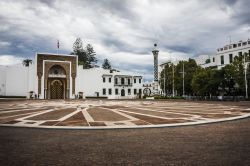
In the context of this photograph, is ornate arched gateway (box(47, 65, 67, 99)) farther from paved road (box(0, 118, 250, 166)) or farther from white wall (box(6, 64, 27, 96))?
paved road (box(0, 118, 250, 166))

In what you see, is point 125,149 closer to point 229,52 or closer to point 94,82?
point 229,52

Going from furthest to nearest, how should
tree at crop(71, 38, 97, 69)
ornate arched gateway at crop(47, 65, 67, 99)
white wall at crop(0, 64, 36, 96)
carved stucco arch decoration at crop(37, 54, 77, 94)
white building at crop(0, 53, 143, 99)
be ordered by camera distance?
tree at crop(71, 38, 97, 69)
ornate arched gateway at crop(47, 65, 67, 99)
carved stucco arch decoration at crop(37, 54, 77, 94)
white building at crop(0, 53, 143, 99)
white wall at crop(0, 64, 36, 96)

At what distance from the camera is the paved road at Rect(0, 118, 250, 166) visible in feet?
14.7

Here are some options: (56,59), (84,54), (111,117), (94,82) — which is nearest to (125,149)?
(111,117)

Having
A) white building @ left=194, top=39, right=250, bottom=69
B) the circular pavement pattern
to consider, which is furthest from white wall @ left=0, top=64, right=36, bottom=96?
white building @ left=194, top=39, right=250, bottom=69

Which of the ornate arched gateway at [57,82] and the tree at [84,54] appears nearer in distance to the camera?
the ornate arched gateway at [57,82]

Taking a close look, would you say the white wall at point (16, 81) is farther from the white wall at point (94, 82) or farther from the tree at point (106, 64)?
the tree at point (106, 64)

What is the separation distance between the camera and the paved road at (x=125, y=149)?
4.47 metres

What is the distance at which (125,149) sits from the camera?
5461mm

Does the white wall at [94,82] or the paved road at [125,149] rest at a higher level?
the white wall at [94,82]

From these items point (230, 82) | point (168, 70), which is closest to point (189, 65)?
point (168, 70)

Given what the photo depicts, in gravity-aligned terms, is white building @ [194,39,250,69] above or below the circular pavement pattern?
above

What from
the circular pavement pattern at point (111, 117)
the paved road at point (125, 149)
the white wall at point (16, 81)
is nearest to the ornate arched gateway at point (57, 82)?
the white wall at point (16, 81)

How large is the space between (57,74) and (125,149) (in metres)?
60.2
